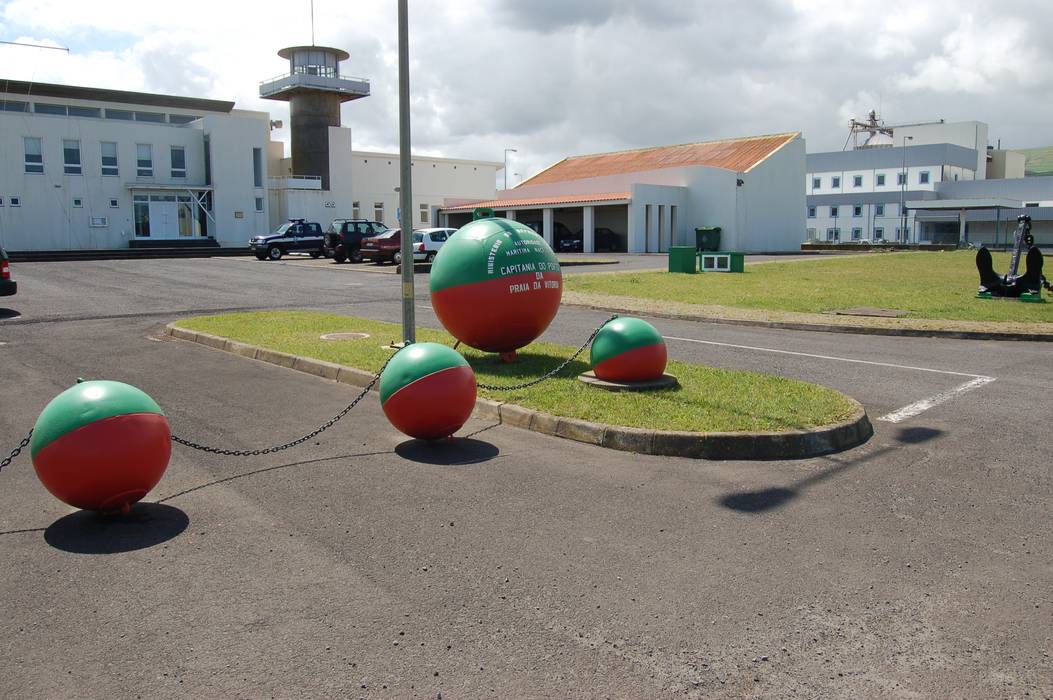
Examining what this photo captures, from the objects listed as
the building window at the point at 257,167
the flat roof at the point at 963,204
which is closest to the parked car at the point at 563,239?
the building window at the point at 257,167

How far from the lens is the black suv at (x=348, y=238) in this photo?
3831 cm

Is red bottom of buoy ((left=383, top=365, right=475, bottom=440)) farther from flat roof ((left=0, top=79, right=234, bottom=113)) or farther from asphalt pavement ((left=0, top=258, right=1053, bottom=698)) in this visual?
flat roof ((left=0, top=79, right=234, bottom=113))

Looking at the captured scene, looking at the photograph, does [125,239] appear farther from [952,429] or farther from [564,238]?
[952,429]

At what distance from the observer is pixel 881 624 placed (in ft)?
13.0

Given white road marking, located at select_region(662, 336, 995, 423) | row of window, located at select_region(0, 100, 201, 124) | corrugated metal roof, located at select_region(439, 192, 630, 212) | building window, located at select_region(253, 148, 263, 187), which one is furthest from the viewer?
row of window, located at select_region(0, 100, 201, 124)

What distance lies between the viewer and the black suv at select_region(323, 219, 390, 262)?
3831 cm

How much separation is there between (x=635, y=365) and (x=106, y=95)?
7237cm

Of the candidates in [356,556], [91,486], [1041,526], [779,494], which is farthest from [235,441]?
[1041,526]

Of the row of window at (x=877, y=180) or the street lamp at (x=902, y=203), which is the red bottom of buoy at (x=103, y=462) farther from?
the row of window at (x=877, y=180)

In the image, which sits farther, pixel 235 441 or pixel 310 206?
pixel 310 206

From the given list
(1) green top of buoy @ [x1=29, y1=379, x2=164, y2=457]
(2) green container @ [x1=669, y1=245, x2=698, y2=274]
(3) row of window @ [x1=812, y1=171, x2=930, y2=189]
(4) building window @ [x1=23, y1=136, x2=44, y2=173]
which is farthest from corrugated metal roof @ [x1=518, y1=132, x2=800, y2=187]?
(1) green top of buoy @ [x1=29, y1=379, x2=164, y2=457]

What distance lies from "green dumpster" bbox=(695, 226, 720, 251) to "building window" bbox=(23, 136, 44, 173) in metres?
39.2

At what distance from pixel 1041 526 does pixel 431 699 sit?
415 centimetres

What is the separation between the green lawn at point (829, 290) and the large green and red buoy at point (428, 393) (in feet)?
40.8
